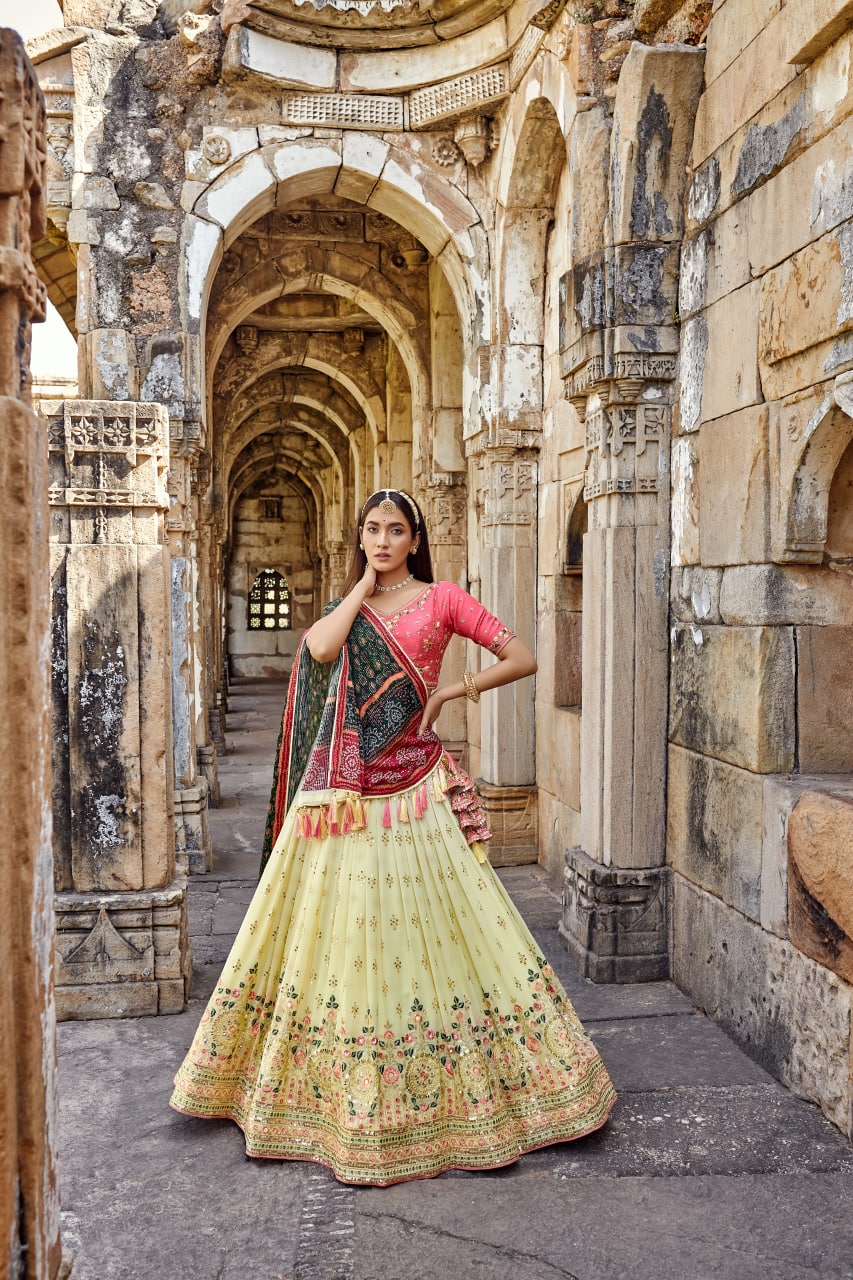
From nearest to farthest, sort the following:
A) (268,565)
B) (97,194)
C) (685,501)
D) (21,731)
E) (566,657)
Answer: (21,731), (685,501), (566,657), (97,194), (268,565)

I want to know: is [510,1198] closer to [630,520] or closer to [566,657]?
[630,520]

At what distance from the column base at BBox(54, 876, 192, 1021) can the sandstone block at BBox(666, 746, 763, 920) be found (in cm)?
205

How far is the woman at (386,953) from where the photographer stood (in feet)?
9.34

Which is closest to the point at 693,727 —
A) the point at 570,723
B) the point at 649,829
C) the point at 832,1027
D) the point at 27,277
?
the point at 649,829

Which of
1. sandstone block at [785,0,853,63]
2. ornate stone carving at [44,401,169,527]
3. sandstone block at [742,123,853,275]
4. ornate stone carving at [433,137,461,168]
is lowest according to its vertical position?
ornate stone carving at [44,401,169,527]

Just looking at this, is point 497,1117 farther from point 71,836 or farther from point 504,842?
point 504,842

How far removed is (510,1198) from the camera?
9.01ft

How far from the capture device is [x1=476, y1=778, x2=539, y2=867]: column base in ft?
22.4

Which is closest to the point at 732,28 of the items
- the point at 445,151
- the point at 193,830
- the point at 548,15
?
the point at 548,15

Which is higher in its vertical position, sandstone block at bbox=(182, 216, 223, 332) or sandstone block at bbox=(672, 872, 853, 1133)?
sandstone block at bbox=(182, 216, 223, 332)

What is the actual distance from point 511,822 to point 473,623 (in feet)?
12.9

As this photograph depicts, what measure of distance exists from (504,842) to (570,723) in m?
1.17

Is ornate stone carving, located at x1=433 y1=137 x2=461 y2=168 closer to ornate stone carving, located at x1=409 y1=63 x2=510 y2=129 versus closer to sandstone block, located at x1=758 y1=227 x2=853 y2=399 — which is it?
ornate stone carving, located at x1=409 y1=63 x2=510 y2=129

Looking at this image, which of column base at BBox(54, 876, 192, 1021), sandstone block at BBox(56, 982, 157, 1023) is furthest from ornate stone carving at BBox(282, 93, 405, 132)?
sandstone block at BBox(56, 982, 157, 1023)
